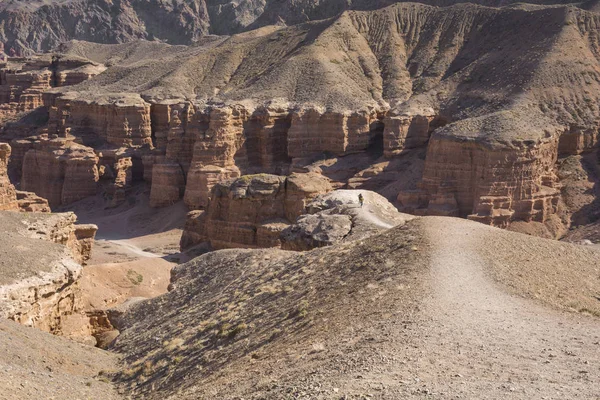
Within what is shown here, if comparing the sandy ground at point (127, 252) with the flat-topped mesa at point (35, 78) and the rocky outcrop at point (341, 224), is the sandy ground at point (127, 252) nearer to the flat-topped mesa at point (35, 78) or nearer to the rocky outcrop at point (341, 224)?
the rocky outcrop at point (341, 224)

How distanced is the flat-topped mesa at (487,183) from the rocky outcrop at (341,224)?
49.8 feet

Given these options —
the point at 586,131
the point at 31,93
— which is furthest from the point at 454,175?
the point at 31,93

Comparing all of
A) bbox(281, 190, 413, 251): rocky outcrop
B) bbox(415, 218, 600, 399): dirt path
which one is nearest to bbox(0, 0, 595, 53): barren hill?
bbox(281, 190, 413, 251): rocky outcrop

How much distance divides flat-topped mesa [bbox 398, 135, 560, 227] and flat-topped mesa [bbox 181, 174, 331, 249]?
7.94m

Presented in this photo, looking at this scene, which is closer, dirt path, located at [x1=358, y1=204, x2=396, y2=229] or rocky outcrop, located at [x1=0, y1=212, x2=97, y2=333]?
rocky outcrop, located at [x1=0, y1=212, x2=97, y2=333]

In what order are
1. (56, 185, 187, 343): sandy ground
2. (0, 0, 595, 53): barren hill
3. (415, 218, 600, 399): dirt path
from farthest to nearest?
(0, 0, 595, 53): barren hill < (56, 185, 187, 343): sandy ground < (415, 218, 600, 399): dirt path

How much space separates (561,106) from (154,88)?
38581 mm

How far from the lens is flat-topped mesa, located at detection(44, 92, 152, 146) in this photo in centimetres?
6906

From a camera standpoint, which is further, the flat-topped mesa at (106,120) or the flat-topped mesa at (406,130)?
the flat-topped mesa at (106,120)

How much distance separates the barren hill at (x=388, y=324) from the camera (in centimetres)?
1383

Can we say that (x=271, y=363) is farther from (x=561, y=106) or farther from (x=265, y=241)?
(x=561, y=106)

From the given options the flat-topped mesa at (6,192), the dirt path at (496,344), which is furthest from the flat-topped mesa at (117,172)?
the dirt path at (496,344)

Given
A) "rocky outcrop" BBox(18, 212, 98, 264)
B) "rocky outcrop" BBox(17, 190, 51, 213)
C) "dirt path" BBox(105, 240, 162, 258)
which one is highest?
"rocky outcrop" BBox(18, 212, 98, 264)

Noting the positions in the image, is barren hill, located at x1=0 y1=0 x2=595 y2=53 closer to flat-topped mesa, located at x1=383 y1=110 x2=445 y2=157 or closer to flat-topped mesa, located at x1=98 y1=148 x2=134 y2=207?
flat-topped mesa, located at x1=98 y1=148 x2=134 y2=207
